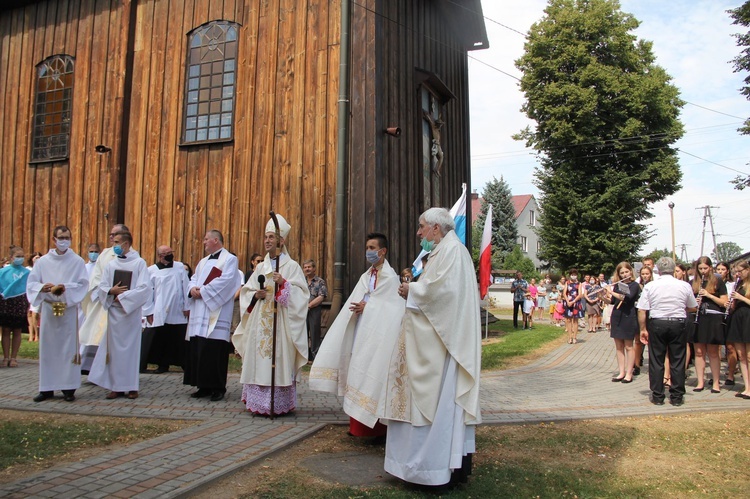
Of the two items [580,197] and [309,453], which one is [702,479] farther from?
[580,197]

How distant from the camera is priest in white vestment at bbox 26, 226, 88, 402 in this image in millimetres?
7316

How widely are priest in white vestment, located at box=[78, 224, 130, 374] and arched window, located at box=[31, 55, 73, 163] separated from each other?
270 inches

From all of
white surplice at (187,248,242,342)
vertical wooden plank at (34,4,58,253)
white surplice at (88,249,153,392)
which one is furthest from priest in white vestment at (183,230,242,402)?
vertical wooden plank at (34,4,58,253)

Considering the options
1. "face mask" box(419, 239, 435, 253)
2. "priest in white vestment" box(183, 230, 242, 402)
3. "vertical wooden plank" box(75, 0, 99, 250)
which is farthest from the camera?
"vertical wooden plank" box(75, 0, 99, 250)

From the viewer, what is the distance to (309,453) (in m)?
5.36

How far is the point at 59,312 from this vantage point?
7461 mm

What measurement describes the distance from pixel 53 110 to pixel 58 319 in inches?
334

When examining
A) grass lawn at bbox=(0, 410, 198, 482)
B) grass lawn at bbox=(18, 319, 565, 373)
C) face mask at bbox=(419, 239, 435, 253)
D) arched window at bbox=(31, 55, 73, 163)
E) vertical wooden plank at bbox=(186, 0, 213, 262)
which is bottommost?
grass lawn at bbox=(0, 410, 198, 482)

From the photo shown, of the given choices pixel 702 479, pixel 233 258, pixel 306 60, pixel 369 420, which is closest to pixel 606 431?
pixel 702 479

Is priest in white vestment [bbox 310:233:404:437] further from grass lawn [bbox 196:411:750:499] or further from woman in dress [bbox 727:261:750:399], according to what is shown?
woman in dress [bbox 727:261:750:399]

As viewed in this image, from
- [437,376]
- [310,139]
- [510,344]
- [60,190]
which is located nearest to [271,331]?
[437,376]

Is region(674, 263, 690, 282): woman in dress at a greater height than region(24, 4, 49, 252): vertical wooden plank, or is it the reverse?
region(24, 4, 49, 252): vertical wooden plank

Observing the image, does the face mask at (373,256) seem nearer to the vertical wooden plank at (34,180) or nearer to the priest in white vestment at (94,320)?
the priest in white vestment at (94,320)

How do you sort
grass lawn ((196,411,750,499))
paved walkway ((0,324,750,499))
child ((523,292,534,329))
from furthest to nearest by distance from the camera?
child ((523,292,534,329)), grass lawn ((196,411,750,499)), paved walkway ((0,324,750,499))
